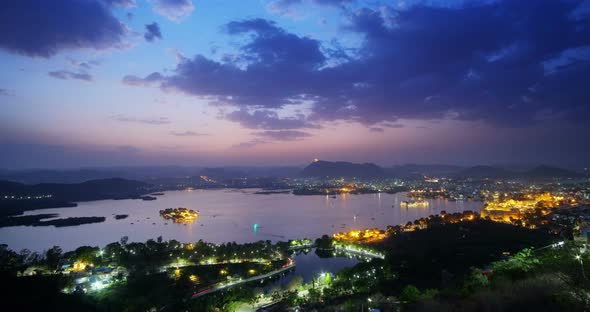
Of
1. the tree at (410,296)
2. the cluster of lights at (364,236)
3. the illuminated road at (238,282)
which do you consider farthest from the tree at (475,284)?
the cluster of lights at (364,236)

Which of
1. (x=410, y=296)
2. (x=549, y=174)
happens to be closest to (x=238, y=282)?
(x=410, y=296)

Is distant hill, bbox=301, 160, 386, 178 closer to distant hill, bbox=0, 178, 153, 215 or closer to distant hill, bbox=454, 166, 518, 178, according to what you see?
distant hill, bbox=454, 166, 518, 178

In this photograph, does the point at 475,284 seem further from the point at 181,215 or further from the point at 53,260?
the point at 181,215

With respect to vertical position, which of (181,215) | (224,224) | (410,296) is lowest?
(224,224)

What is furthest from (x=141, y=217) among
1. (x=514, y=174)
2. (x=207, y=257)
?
(x=514, y=174)

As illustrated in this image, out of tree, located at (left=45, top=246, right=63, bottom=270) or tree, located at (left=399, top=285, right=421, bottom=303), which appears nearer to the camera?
tree, located at (left=399, top=285, right=421, bottom=303)

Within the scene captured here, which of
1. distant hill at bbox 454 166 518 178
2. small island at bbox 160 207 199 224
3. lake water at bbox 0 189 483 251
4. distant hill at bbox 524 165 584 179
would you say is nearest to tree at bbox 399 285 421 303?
lake water at bbox 0 189 483 251

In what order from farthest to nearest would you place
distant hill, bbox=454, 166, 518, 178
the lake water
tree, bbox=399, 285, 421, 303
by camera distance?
distant hill, bbox=454, 166, 518, 178 < the lake water < tree, bbox=399, 285, 421, 303

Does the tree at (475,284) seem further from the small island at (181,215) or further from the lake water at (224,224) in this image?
the small island at (181,215)
